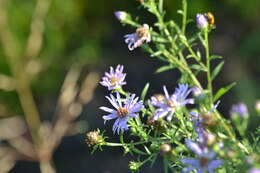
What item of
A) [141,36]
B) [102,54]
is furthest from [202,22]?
[102,54]

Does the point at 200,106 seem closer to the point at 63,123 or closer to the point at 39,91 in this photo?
the point at 63,123

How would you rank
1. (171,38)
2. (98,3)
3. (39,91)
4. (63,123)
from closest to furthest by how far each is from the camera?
(171,38)
(63,123)
(39,91)
(98,3)

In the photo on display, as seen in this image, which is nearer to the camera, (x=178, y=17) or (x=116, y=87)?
(x=116, y=87)

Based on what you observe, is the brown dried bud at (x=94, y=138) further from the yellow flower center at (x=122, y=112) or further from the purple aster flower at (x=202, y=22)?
the purple aster flower at (x=202, y=22)

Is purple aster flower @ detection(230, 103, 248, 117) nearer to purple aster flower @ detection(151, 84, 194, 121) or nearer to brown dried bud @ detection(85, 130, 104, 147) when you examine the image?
purple aster flower @ detection(151, 84, 194, 121)

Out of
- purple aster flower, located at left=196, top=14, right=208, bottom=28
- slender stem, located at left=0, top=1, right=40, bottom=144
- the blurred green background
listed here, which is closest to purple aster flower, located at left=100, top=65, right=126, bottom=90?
purple aster flower, located at left=196, top=14, right=208, bottom=28

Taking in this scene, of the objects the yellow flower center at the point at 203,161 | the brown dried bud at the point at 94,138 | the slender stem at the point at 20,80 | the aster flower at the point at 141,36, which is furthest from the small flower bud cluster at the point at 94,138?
the slender stem at the point at 20,80

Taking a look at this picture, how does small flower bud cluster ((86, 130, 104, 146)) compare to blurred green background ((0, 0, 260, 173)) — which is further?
blurred green background ((0, 0, 260, 173))

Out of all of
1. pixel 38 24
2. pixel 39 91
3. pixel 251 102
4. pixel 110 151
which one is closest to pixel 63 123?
pixel 38 24
